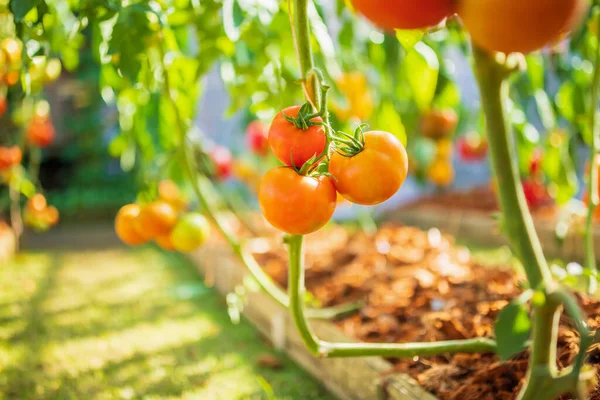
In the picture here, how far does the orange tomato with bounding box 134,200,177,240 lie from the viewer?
1.27 metres

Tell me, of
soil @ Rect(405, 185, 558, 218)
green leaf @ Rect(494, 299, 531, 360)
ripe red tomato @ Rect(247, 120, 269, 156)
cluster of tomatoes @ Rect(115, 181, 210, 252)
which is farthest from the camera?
soil @ Rect(405, 185, 558, 218)

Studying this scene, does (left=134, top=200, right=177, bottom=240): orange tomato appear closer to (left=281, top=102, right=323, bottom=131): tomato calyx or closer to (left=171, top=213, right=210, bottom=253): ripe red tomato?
(left=171, top=213, right=210, bottom=253): ripe red tomato

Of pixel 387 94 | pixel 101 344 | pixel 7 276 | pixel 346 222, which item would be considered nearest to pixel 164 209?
pixel 101 344

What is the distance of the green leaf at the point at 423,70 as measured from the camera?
1.03 m

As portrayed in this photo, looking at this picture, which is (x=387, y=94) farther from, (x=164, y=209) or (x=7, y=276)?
(x=7, y=276)

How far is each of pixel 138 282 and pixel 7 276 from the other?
2.10 feet

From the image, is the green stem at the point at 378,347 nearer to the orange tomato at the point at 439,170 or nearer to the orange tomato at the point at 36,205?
the orange tomato at the point at 36,205

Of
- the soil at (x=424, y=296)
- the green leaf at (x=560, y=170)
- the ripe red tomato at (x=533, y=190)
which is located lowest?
the ripe red tomato at (x=533, y=190)

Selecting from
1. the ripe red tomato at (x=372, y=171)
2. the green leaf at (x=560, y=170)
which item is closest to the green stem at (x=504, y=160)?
the ripe red tomato at (x=372, y=171)

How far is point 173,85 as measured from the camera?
4.24ft

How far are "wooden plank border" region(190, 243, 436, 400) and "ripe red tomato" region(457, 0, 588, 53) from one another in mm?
756

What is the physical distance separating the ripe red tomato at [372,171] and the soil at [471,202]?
3009 millimetres

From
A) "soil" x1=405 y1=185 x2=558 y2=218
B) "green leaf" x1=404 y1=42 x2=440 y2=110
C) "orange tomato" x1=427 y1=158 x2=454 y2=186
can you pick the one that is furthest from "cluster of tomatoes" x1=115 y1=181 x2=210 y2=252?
"orange tomato" x1=427 y1=158 x2=454 y2=186

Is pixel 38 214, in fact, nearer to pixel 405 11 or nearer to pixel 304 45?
pixel 304 45
